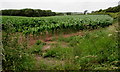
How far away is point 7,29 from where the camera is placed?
21.9ft

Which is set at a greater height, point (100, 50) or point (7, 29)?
point (7, 29)

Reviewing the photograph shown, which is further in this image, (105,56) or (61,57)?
(61,57)

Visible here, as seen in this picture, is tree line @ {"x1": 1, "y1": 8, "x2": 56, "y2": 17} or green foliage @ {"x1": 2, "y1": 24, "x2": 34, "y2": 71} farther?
tree line @ {"x1": 1, "y1": 8, "x2": 56, "y2": 17}

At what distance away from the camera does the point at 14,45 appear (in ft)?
21.6

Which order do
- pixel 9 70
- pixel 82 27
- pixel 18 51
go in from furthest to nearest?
pixel 82 27 → pixel 18 51 → pixel 9 70

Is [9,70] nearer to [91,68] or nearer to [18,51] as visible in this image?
[18,51]

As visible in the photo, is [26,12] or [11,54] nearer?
[11,54]

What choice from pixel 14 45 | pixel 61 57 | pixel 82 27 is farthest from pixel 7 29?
pixel 82 27

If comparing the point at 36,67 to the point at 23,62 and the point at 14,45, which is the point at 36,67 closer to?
the point at 23,62

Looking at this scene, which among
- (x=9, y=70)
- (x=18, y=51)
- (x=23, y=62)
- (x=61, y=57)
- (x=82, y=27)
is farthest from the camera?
(x=82, y=27)

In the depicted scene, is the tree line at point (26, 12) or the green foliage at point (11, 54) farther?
the tree line at point (26, 12)

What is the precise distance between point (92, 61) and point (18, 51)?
9.18 feet

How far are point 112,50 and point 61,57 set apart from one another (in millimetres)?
2148

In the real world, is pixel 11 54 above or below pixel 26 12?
above
